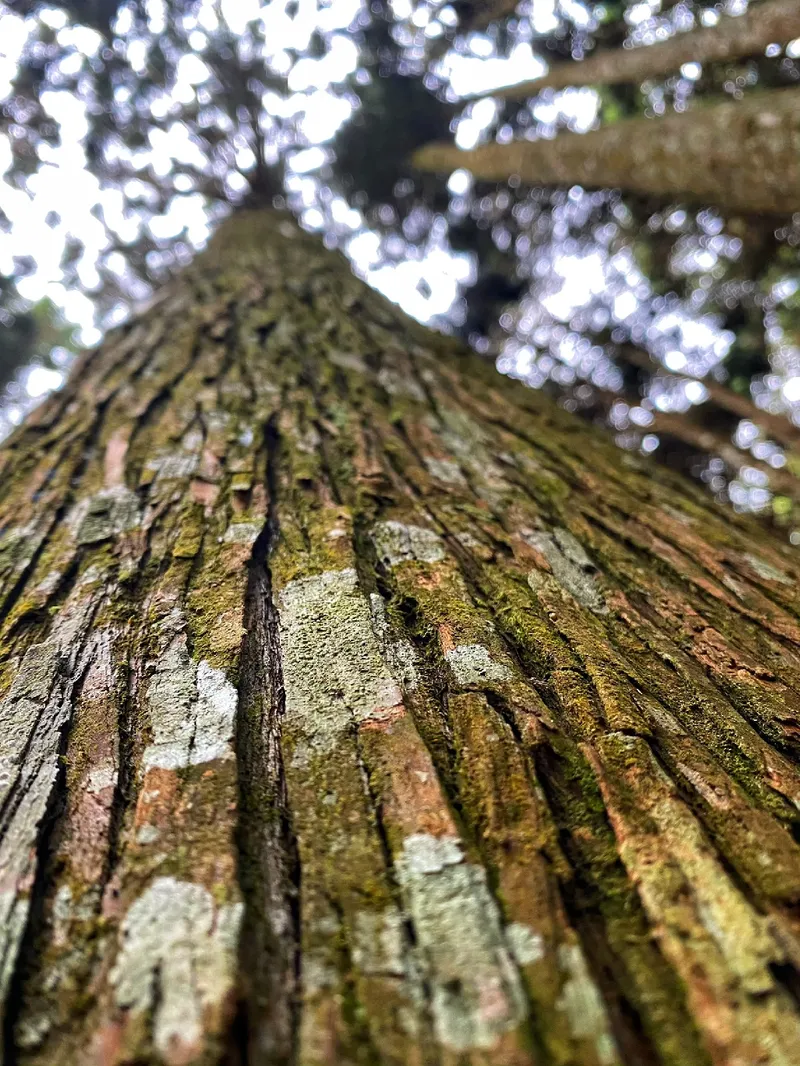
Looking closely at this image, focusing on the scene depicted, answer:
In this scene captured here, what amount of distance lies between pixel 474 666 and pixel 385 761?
0.26 m

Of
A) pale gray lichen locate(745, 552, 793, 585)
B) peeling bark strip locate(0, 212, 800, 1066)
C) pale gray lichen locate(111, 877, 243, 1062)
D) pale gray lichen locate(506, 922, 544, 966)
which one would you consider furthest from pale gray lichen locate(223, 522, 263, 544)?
pale gray lichen locate(745, 552, 793, 585)

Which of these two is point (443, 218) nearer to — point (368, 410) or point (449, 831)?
point (368, 410)

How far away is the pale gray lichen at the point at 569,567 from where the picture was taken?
4.78 ft

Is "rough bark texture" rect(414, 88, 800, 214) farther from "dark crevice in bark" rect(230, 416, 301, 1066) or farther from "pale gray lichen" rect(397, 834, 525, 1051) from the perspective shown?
"pale gray lichen" rect(397, 834, 525, 1051)

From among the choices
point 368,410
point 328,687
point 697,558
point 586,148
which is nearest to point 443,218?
point 586,148

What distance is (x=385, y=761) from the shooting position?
3.30ft

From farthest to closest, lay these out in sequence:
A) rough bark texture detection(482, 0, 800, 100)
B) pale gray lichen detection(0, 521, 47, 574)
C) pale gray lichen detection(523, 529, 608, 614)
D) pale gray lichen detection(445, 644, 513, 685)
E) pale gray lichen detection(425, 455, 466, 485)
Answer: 1. rough bark texture detection(482, 0, 800, 100)
2. pale gray lichen detection(425, 455, 466, 485)
3. pale gray lichen detection(0, 521, 47, 574)
4. pale gray lichen detection(523, 529, 608, 614)
5. pale gray lichen detection(445, 644, 513, 685)

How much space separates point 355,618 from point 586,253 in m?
8.28

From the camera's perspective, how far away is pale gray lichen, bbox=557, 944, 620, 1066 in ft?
2.23

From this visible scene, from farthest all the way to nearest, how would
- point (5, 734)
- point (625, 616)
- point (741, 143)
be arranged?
point (741, 143)
point (625, 616)
point (5, 734)

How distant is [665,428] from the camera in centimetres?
630

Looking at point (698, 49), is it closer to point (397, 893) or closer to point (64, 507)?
point (64, 507)

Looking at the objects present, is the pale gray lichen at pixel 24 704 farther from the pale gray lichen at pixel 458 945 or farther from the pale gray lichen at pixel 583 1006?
the pale gray lichen at pixel 583 1006

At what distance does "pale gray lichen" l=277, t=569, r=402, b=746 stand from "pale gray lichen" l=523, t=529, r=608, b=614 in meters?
0.41
